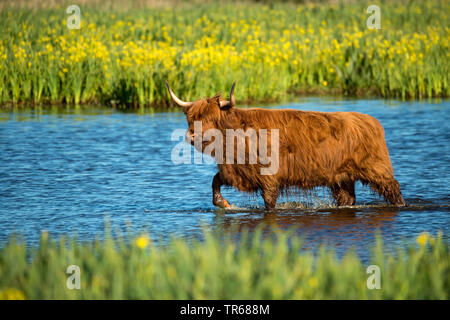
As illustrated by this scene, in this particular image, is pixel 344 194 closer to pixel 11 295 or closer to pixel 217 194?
pixel 217 194

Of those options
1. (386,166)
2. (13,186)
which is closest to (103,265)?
(386,166)

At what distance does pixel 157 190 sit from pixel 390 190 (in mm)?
2644

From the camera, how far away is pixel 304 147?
693 cm

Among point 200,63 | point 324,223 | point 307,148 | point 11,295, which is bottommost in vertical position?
point 324,223

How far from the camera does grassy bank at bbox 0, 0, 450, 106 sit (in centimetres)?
1483

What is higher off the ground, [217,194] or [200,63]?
[200,63]

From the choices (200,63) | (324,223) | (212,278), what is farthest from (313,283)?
(200,63)

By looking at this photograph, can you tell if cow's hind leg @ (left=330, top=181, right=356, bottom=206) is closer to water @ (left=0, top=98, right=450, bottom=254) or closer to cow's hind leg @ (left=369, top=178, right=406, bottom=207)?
water @ (left=0, top=98, right=450, bottom=254)

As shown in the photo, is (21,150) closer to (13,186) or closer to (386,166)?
Result: (13,186)

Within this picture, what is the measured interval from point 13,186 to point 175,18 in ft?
51.2

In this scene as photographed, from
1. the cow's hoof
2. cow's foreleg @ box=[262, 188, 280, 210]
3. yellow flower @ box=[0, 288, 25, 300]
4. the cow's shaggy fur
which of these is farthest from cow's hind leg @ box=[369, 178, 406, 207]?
yellow flower @ box=[0, 288, 25, 300]

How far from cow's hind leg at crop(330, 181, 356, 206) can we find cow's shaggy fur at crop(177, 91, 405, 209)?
0.28m

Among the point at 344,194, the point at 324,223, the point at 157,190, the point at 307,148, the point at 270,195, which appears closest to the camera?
the point at 324,223

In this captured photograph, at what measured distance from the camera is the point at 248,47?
17938 millimetres
